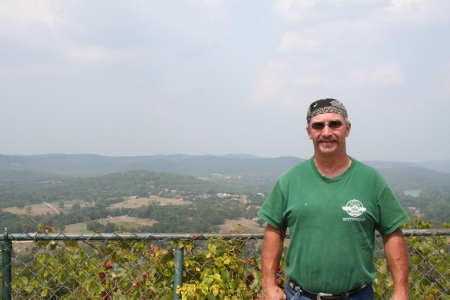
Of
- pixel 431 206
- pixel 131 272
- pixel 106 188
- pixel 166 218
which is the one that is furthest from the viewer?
pixel 106 188

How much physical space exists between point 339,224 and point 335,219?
4 cm

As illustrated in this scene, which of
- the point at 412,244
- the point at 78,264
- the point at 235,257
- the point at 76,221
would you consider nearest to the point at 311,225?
the point at 235,257

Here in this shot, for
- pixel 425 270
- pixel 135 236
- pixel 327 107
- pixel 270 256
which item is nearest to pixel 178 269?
pixel 135 236

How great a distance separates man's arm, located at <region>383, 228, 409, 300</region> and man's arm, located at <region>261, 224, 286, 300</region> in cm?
66

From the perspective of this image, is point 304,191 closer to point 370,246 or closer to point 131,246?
point 370,246

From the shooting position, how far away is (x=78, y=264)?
3.23 metres

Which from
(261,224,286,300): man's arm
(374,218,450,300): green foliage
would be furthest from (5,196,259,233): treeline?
(374,218,450,300): green foliage

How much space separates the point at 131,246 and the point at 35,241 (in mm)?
772

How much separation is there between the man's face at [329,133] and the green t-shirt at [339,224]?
0.57 feet

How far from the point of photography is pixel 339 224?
7.06 feet

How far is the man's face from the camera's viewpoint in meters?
2.23

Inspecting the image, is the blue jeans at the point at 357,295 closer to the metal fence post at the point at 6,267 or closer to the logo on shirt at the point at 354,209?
the logo on shirt at the point at 354,209

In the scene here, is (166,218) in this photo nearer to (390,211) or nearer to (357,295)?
(357,295)

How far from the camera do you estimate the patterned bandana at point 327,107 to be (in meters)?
2.25
